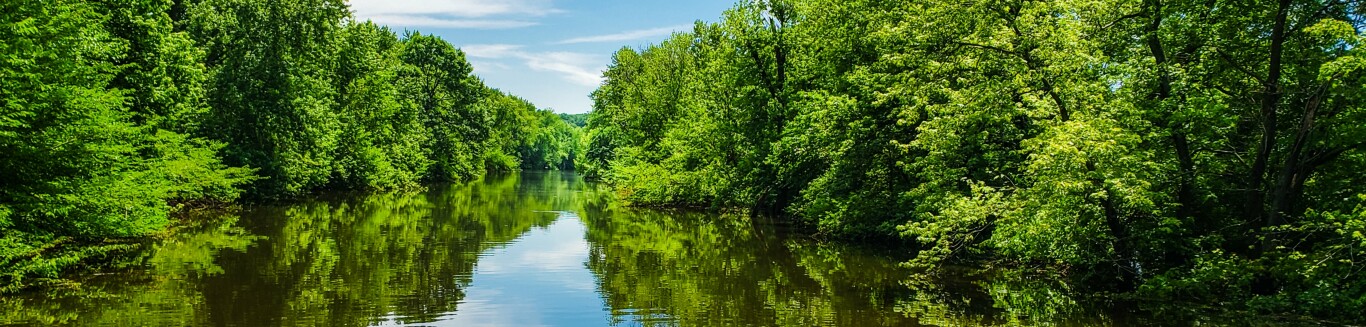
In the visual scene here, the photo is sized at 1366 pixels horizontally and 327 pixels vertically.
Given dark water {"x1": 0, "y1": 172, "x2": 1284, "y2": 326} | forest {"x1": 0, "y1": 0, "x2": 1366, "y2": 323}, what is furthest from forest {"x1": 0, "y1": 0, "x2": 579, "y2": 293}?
dark water {"x1": 0, "y1": 172, "x2": 1284, "y2": 326}

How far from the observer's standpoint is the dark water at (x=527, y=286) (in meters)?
13.1

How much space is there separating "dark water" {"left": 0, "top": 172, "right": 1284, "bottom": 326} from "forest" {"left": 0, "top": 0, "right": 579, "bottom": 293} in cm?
139

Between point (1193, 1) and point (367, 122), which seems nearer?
point (1193, 1)

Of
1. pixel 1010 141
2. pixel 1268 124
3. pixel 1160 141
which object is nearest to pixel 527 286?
pixel 1010 141

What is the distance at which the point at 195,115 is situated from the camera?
108 ft

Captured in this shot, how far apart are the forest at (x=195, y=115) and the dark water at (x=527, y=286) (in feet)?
4.57

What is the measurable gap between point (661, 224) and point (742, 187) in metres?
3.84

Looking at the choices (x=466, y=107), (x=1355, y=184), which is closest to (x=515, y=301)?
(x=1355, y=184)

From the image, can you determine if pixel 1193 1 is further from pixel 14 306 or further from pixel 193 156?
pixel 193 156

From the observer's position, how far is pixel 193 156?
28.7 metres

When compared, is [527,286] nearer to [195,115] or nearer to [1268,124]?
[1268,124]

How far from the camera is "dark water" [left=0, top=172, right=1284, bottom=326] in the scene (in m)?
13.1

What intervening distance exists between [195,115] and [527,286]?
22.6 metres

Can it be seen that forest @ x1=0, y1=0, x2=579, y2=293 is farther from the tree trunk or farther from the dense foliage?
the tree trunk
